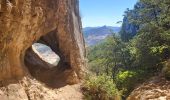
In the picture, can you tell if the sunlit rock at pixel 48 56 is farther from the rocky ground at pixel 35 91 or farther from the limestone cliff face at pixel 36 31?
the rocky ground at pixel 35 91

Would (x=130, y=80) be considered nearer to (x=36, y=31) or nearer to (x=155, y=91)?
(x=155, y=91)

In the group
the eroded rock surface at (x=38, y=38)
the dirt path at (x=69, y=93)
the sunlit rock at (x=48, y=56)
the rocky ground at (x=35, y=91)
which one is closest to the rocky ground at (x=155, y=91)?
the dirt path at (x=69, y=93)

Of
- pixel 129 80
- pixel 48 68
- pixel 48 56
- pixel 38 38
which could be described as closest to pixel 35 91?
pixel 38 38

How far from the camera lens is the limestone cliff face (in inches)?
688

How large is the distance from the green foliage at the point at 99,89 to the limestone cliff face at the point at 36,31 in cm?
186

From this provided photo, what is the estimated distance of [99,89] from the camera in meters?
22.7

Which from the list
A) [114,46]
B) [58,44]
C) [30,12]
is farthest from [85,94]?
[114,46]

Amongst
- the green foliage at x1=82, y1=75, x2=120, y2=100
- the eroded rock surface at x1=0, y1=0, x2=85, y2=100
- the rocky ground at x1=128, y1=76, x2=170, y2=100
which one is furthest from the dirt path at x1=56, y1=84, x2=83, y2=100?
the rocky ground at x1=128, y1=76, x2=170, y2=100

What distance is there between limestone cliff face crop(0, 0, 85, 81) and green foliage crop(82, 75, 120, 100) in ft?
6.11

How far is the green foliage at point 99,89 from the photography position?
22547mm

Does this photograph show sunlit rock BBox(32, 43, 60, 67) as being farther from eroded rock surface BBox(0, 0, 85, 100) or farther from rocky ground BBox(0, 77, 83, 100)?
rocky ground BBox(0, 77, 83, 100)

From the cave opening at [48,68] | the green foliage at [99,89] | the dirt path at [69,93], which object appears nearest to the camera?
the dirt path at [69,93]

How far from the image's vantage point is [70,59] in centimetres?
2519

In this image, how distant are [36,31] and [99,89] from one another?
5.96 metres
